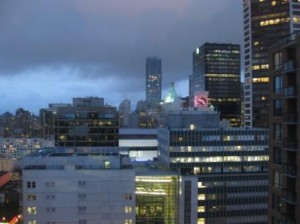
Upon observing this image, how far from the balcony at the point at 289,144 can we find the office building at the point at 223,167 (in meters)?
76.5

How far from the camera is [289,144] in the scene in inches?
1126

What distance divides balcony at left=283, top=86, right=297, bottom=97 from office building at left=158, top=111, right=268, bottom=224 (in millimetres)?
77072

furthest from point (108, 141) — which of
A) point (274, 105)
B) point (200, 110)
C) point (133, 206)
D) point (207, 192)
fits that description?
point (274, 105)

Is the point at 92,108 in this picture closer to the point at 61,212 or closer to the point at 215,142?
the point at 215,142

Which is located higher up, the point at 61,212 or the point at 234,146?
the point at 234,146

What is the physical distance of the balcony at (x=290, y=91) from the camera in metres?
28.4

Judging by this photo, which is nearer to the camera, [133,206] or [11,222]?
[133,206]

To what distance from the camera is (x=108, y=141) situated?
16288cm

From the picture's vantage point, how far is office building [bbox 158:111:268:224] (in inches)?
4208

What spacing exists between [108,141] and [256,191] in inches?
2728

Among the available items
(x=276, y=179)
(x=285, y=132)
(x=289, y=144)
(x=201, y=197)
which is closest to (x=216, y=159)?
(x=201, y=197)

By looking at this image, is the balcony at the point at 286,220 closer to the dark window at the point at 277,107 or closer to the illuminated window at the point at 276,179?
the illuminated window at the point at 276,179

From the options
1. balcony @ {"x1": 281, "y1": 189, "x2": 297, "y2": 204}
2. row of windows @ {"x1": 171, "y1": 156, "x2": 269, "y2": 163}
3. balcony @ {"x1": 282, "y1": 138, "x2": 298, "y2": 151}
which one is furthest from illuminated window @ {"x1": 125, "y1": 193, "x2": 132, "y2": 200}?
balcony @ {"x1": 282, "y1": 138, "x2": 298, "y2": 151}

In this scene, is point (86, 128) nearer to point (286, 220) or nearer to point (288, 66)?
point (286, 220)
